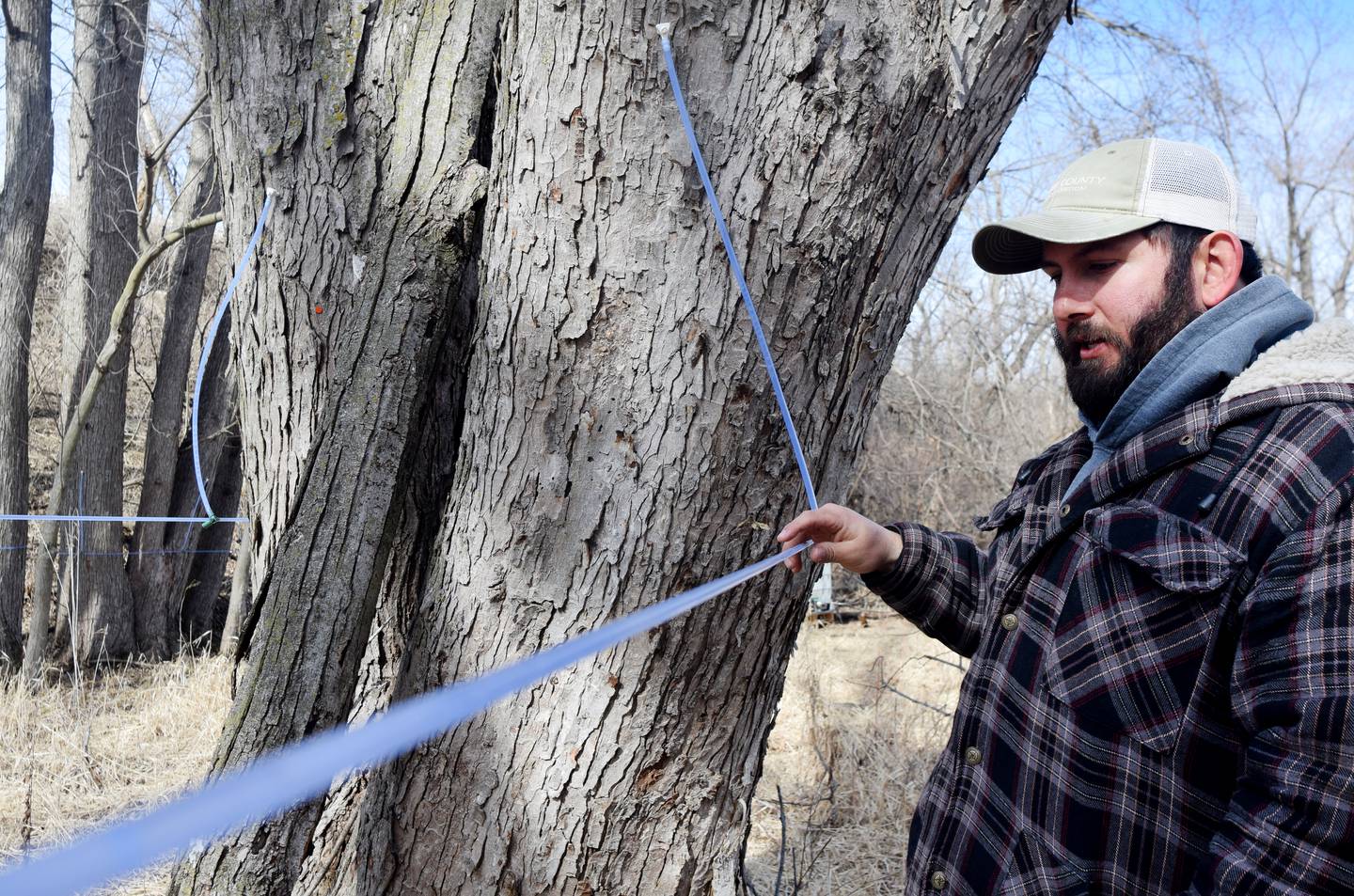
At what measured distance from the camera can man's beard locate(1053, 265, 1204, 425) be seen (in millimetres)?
1607

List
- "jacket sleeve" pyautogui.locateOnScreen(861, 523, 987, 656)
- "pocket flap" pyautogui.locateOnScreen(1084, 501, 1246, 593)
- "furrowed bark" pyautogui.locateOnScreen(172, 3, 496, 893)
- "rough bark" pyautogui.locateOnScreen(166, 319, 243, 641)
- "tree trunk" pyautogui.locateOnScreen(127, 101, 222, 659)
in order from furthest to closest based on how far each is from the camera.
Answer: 1. "rough bark" pyautogui.locateOnScreen(166, 319, 243, 641)
2. "tree trunk" pyautogui.locateOnScreen(127, 101, 222, 659)
3. "jacket sleeve" pyautogui.locateOnScreen(861, 523, 987, 656)
4. "furrowed bark" pyautogui.locateOnScreen(172, 3, 496, 893)
5. "pocket flap" pyautogui.locateOnScreen(1084, 501, 1246, 593)

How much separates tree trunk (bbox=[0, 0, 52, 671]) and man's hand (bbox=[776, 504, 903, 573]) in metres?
6.87

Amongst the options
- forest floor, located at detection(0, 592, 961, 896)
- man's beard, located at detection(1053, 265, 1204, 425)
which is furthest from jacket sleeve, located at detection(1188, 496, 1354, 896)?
forest floor, located at detection(0, 592, 961, 896)

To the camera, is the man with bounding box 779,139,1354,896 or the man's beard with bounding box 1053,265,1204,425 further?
the man's beard with bounding box 1053,265,1204,425

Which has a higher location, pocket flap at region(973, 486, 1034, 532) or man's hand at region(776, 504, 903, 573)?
pocket flap at region(973, 486, 1034, 532)

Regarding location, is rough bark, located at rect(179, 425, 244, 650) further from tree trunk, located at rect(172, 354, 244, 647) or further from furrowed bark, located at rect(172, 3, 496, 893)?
furrowed bark, located at rect(172, 3, 496, 893)

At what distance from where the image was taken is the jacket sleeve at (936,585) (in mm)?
2002

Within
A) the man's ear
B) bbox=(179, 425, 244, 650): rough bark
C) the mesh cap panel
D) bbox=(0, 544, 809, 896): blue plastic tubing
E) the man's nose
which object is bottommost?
bbox=(179, 425, 244, 650): rough bark

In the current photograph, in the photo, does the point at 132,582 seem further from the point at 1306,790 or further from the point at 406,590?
the point at 1306,790

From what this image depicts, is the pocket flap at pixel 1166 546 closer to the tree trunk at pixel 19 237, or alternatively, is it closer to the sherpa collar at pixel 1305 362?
the sherpa collar at pixel 1305 362

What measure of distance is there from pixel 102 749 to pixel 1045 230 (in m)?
5.50

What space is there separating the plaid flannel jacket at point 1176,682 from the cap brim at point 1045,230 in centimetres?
34

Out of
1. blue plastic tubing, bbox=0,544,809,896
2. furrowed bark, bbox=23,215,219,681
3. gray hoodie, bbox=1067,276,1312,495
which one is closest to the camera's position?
blue plastic tubing, bbox=0,544,809,896

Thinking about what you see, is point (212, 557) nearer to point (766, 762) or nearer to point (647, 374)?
point (766, 762)
